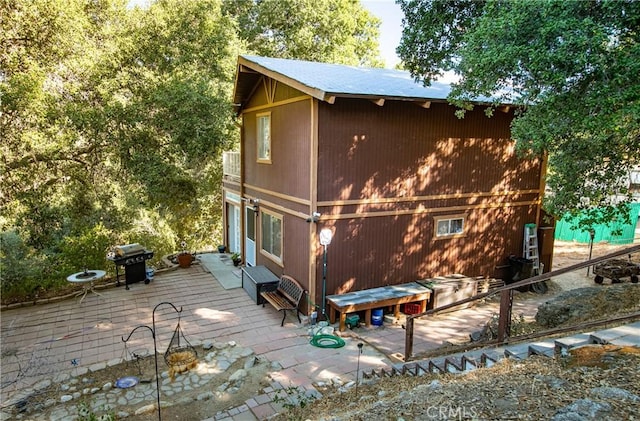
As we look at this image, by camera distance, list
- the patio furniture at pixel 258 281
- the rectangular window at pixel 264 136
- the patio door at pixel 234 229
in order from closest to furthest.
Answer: the patio furniture at pixel 258 281
the rectangular window at pixel 264 136
the patio door at pixel 234 229

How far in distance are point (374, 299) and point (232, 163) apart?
7867 millimetres

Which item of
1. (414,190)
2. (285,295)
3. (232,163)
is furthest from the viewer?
(232,163)

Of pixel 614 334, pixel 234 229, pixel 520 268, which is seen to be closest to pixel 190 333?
pixel 234 229

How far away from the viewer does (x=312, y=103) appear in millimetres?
8273

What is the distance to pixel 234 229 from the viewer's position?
578 inches

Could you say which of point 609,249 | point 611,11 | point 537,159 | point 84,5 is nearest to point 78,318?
point 84,5

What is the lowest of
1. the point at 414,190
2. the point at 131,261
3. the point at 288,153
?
the point at 131,261

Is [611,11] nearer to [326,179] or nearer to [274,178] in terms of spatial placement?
[326,179]

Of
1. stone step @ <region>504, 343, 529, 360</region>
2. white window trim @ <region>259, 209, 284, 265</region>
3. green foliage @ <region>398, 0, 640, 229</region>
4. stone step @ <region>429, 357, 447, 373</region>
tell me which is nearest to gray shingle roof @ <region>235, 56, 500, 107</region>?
green foliage @ <region>398, 0, 640, 229</region>

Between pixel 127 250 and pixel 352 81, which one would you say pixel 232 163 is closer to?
pixel 127 250

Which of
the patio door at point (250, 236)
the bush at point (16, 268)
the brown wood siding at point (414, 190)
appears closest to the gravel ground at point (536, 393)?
the brown wood siding at point (414, 190)

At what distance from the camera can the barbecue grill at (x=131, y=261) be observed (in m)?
10.9

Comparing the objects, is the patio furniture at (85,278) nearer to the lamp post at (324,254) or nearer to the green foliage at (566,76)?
the lamp post at (324,254)

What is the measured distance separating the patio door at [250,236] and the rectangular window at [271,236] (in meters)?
0.83
